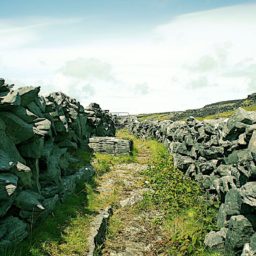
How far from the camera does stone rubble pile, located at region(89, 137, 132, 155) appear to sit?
29578mm

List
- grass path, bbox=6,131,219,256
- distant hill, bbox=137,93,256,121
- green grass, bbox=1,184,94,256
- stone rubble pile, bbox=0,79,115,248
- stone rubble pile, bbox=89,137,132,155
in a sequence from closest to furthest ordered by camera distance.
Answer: stone rubble pile, bbox=0,79,115,248 < green grass, bbox=1,184,94,256 < grass path, bbox=6,131,219,256 < stone rubble pile, bbox=89,137,132,155 < distant hill, bbox=137,93,256,121

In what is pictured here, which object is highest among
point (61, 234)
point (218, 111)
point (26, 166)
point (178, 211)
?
point (218, 111)

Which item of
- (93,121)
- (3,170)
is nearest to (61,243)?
(3,170)

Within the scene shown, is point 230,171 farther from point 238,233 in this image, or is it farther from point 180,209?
point 238,233

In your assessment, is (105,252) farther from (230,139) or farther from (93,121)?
(93,121)

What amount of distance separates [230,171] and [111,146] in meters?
17.1

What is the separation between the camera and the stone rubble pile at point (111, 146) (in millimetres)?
29578

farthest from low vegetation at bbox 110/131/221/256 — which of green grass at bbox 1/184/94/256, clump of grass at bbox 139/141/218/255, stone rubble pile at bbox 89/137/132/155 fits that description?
stone rubble pile at bbox 89/137/132/155

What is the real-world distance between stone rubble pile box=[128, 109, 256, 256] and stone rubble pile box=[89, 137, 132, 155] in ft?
25.7

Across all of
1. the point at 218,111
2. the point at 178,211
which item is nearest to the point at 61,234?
the point at 178,211

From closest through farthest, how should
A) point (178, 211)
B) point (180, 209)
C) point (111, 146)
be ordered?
1. point (178, 211)
2. point (180, 209)
3. point (111, 146)

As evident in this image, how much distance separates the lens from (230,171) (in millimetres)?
13445

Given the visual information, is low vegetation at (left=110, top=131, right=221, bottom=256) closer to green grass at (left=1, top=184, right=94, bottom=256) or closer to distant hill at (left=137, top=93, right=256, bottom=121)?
green grass at (left=1, top=184, right=94, bottom=256)

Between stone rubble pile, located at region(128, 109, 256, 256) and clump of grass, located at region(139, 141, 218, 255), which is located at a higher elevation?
stone rubble pile, located at region(128, 109, 256, 256)
